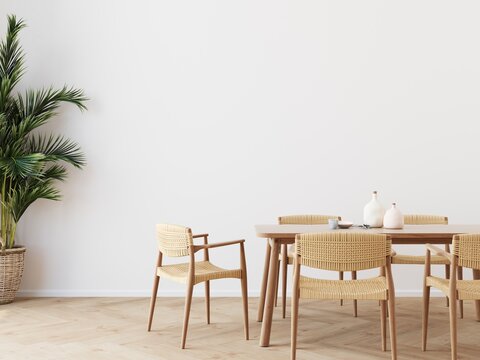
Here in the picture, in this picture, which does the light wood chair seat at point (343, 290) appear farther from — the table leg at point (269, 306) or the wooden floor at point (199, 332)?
the wooden floor at point (199, 332)

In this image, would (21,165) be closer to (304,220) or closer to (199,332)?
(199,332)

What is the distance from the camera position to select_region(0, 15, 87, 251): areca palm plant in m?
4.91

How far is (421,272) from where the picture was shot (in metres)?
5.46

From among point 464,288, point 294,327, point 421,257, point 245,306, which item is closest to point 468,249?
point 464,288

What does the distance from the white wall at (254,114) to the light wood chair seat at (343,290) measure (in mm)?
1986

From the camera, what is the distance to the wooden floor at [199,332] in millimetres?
3621

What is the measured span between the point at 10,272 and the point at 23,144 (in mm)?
1096

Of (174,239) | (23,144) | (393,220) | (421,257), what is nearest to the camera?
(174,239)

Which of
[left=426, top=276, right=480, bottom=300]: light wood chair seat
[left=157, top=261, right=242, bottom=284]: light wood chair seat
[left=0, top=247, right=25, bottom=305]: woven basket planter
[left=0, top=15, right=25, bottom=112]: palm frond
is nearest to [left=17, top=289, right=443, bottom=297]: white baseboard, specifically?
[left=0, top=247, right=25, bottom=305]: woven basket planter

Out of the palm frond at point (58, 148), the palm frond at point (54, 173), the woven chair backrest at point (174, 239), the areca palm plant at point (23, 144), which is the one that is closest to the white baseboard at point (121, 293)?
the areca palm plant at point (23, 144)

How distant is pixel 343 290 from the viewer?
337 centimetres

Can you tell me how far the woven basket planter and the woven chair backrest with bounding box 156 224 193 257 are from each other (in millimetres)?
1703

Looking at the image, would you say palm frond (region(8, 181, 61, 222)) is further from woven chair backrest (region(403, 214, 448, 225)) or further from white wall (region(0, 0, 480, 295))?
woven chair backrest (region(403, 214, 448, 225))

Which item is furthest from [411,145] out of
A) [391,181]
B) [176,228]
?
[176,228]
